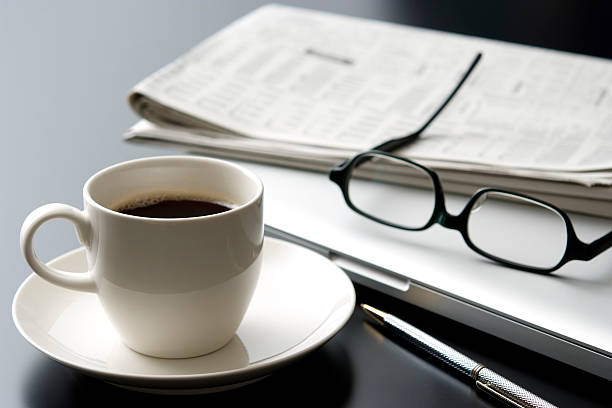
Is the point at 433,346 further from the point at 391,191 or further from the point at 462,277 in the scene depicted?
the point at 391,191

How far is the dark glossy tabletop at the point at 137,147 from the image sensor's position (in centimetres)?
53

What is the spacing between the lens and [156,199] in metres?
0.57

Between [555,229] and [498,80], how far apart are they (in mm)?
Answer: 349

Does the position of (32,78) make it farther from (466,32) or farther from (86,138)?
(466,32)

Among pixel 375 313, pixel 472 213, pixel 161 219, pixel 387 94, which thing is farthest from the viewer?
pixel 387 94

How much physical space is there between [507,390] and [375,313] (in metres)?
0.12

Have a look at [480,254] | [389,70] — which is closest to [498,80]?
[389,70]

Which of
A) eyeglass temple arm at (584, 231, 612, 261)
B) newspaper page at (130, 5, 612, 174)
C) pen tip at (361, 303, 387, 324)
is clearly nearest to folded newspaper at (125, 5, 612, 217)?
newspaper page at (130, 5, 612, 174)

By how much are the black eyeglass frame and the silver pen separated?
0.12 meters

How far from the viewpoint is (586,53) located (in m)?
1.21

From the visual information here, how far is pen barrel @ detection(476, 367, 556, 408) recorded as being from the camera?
493 mm

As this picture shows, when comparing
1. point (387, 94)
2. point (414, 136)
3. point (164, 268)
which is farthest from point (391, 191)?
point (164, 268)

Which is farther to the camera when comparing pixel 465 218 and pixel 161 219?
pixel 465 218

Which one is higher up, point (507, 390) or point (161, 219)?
point (161, 219)
